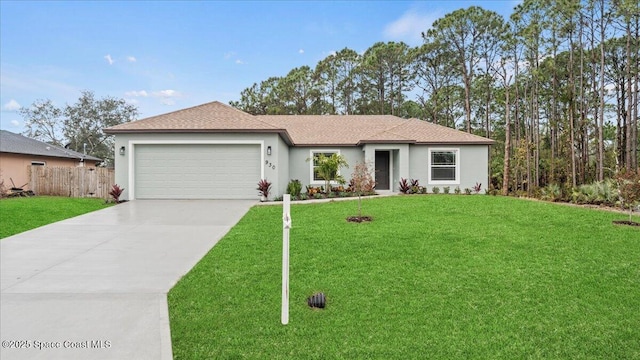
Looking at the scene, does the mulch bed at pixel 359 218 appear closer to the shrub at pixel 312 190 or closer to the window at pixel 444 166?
the shrub at pixel 312 190

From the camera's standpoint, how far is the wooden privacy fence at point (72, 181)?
16.1m

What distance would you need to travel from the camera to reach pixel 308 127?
18891mm

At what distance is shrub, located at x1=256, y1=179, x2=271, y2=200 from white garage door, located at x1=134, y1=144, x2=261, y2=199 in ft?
1.60

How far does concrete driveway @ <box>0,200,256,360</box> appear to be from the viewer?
314 centimetres

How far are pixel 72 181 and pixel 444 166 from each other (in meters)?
18.1

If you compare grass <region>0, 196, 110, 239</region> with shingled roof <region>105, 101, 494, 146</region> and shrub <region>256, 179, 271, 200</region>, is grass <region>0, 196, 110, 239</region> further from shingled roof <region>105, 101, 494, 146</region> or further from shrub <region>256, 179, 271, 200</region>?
shrub <region>256, 179, 271, 200</region>

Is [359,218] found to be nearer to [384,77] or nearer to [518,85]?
[518,85]

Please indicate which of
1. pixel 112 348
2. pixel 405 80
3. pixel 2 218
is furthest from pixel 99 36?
pixel 405 80

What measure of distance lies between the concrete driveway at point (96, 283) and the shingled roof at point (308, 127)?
5.11 metres

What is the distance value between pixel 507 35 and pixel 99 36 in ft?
77.8

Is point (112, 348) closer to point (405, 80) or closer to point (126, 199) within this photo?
point (126, 199)

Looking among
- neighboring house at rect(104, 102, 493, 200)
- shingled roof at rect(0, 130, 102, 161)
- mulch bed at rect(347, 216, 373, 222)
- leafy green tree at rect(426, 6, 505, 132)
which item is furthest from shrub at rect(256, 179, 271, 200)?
leafy green tree at rect(426, 6, 505, 132)

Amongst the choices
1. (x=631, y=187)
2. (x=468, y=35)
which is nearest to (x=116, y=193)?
(x=631, y=187)

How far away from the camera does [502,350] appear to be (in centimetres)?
296
